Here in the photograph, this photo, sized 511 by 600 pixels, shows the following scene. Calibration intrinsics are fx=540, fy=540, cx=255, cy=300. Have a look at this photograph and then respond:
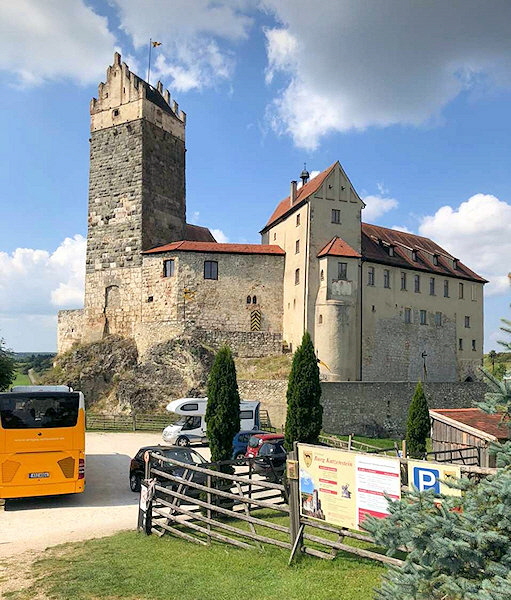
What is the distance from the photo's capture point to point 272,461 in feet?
56.4

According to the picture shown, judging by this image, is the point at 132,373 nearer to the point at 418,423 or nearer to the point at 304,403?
the point at 304,403

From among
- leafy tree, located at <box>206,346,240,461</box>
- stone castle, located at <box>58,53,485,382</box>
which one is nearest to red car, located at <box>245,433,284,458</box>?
leafy tree, located at <box>206,346,240,461</box>

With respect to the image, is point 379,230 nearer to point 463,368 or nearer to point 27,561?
point 463,368

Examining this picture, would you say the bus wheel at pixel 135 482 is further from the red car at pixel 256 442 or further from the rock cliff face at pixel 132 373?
the rock cliff face at pixel 132 373

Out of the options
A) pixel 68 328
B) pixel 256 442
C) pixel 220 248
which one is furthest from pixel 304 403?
pixel 68 328

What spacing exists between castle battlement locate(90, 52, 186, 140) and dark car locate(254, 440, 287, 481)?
107 ft

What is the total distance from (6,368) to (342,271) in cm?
2186

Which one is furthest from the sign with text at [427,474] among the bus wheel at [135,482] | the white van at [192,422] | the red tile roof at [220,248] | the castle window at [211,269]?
the red tile roof at [220,248]

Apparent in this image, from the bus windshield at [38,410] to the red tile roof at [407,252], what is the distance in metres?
28.5

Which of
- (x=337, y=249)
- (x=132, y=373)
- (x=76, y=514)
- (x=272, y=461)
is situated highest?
(x=337, y=249)

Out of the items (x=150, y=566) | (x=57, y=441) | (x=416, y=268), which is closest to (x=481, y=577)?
(x=150, y=566)

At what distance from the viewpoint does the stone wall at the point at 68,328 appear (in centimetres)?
4525

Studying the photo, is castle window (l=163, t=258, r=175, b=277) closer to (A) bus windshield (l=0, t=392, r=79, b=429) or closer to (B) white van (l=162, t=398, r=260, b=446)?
(B) white van (l=162, t=398, r=260, b=446)

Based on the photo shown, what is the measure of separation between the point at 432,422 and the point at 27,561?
58.3ft
